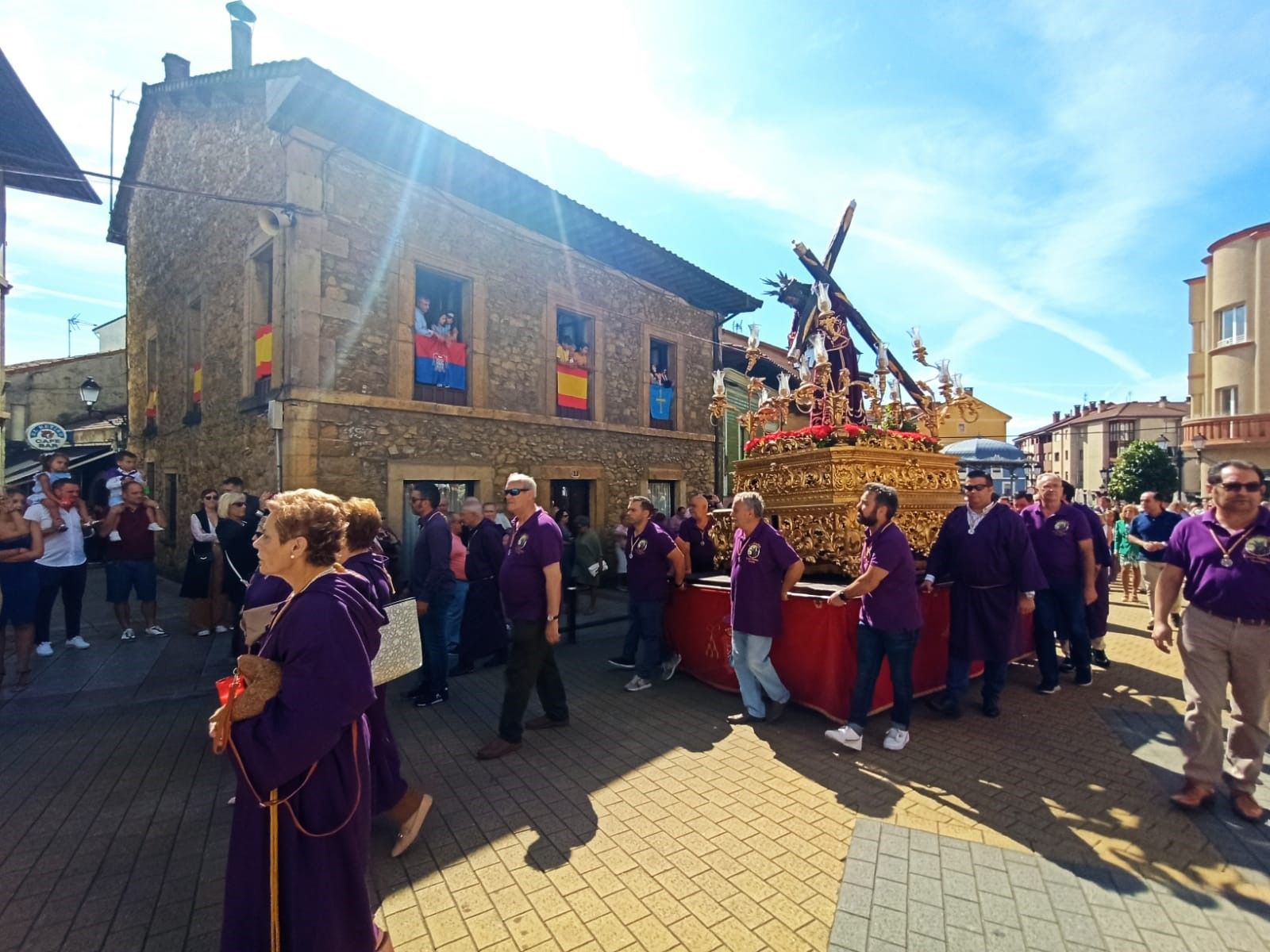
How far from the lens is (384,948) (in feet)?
6.93

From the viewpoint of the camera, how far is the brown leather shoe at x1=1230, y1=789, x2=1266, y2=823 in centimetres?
318

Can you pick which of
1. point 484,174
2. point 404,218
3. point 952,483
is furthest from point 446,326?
point 952,483

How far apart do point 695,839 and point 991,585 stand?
3161 mm

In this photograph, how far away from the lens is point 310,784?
1.88 m

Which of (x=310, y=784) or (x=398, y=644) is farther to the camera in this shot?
(x=398, y=644)

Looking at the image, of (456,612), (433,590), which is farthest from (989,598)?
(456,612)

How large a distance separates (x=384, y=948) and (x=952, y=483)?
19.1 ft

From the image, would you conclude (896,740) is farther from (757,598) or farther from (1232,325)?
(1232,325)

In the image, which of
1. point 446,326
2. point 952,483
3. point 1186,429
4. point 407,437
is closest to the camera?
point 952,483

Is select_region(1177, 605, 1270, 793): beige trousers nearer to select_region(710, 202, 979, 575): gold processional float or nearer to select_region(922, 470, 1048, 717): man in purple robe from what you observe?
select_region(922, 470, 1048, 717): man in purple robe

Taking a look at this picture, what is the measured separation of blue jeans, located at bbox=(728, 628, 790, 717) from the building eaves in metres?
11.0

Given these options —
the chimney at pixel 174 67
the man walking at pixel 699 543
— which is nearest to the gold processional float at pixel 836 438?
the man walking at pixel 699 543

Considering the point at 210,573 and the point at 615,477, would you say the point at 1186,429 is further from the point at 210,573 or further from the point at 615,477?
the point at 210,573

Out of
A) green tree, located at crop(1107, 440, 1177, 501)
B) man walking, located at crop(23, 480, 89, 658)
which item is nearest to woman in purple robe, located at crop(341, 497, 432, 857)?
man walking, located at crop(23, 480, 89, 658)
